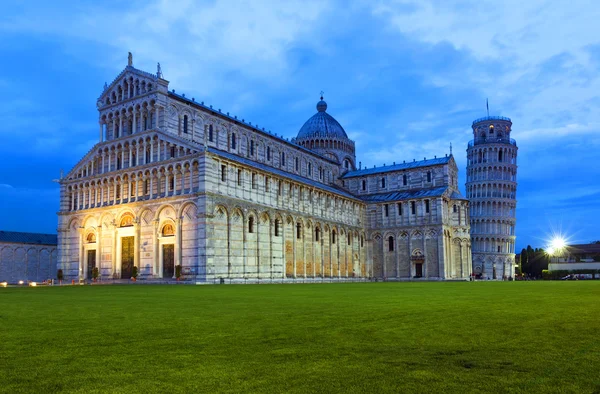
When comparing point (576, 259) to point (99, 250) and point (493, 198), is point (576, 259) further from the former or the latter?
point (99, 250)

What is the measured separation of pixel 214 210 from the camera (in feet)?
152

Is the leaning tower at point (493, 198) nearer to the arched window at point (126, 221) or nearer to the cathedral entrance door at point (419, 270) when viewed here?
the cathedral entrance door at point (419, 270)

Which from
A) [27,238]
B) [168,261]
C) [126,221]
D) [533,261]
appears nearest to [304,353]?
[168,261]

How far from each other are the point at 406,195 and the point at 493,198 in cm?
3574

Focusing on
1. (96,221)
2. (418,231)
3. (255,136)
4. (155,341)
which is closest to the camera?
(155,341)

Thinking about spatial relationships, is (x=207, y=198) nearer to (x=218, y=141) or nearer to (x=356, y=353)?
(x=218, y=141)

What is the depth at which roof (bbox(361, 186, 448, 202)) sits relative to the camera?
71750 mm

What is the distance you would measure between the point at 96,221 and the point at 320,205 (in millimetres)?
25729

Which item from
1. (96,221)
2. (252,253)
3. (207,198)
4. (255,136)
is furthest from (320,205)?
Answer: (96,221)

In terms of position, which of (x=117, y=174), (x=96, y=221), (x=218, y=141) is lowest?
(x=96, y=221)

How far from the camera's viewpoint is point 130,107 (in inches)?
2099

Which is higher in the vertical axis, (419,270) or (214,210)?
(214,210)

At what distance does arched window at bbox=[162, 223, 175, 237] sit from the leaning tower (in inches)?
2758

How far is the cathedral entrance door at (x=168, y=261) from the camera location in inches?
1893
